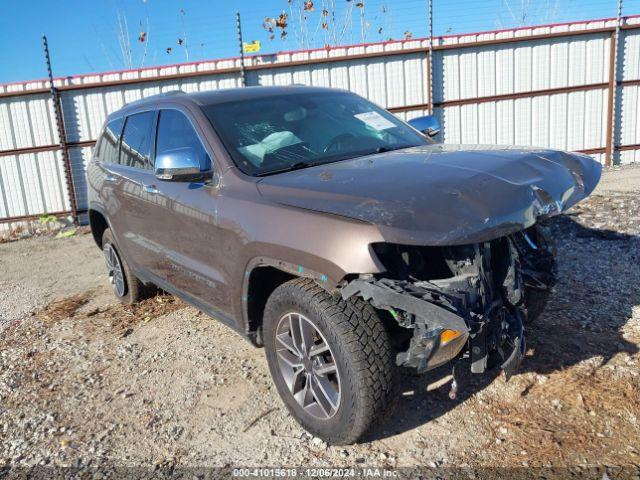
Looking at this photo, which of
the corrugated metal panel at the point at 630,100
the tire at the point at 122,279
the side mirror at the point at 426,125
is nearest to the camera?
the side mirror at the point at 426,125

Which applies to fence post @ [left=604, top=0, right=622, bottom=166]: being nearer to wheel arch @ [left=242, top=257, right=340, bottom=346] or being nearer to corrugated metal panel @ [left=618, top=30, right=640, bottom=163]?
corrugated metal panel @ [left=618, top=30, right=640, bottom=163]

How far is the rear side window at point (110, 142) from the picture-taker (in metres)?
4.80

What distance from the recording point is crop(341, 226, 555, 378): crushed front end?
223 centimetres

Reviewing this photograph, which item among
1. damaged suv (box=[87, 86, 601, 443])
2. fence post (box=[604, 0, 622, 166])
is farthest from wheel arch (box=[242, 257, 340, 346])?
fence post (box=[604, 0, 622, 166])

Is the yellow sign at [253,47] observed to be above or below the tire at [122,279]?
above

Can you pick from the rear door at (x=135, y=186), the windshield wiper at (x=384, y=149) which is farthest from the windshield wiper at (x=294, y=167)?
the rear door at (x=135, y=186)

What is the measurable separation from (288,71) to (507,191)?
368 inches

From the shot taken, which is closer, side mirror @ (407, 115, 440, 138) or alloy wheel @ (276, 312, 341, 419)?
alloy wheel @ (276, 312, 341, 419)

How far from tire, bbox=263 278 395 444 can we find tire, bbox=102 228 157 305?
2588 millimetres

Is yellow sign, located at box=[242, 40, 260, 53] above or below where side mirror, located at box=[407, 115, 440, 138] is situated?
above

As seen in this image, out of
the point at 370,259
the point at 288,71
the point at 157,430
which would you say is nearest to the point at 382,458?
the point at 370,259

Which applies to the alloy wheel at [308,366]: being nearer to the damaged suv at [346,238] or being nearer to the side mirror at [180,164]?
the damaged suv at [346,238]

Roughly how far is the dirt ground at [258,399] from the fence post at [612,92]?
7.85 m

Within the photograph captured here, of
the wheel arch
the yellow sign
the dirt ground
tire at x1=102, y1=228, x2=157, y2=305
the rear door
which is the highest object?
the yellow sign
